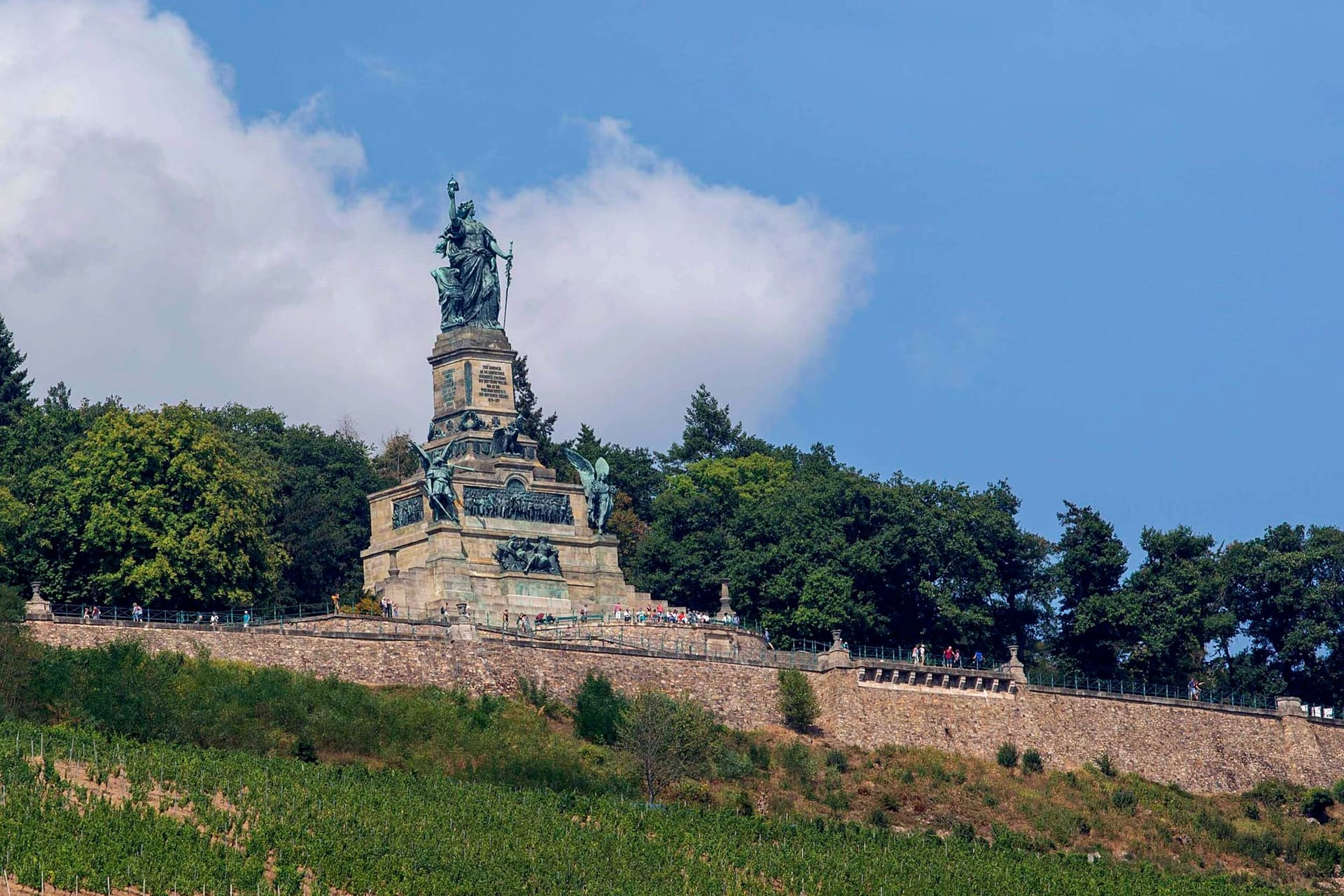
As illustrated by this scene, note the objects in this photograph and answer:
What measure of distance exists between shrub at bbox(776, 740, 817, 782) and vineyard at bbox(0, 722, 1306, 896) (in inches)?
159

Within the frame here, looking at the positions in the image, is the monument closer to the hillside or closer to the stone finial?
the hillside

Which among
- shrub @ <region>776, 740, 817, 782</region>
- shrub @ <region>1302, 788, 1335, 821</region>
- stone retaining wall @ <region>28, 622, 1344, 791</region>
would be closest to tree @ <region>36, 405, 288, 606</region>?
stone retaining wall @ <region>28, 622, 1344, 791</region>

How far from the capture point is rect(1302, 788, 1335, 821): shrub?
317 feet

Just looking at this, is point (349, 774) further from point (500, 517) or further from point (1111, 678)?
point (1111, 678)

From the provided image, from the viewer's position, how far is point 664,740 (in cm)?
8506

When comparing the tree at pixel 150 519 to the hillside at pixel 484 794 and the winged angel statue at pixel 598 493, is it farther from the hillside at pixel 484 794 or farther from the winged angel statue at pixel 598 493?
the winged angel statue at pixel 598 493

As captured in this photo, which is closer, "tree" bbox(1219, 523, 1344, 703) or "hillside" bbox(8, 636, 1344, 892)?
"hillside" bbox(8, 636, 1344, 892)

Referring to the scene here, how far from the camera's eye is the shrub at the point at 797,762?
88812 mm

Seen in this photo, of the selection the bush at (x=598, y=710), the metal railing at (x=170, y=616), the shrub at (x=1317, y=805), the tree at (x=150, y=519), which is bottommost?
the shrub at (x=1317, y=805)

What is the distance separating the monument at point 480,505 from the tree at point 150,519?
5.21 meters

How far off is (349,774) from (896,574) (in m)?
29.8

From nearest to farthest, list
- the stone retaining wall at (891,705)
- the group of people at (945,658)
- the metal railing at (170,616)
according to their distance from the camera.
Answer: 1. the metal railing at (170,616)
2. the stone retaining wall at (891,705)
3. the group of people at (945,658)

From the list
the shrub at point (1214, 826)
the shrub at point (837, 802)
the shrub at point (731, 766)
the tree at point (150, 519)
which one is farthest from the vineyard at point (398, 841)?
the tree at point (150, 519)

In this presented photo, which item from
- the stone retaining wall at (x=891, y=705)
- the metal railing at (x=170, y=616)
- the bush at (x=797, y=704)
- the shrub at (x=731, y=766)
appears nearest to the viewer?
the metal railing at (x=170, y=616)
